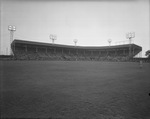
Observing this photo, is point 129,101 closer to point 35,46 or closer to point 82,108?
point 82,108

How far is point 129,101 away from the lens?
2994mm

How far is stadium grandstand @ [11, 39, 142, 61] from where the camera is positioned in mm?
39719

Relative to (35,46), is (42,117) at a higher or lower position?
lower

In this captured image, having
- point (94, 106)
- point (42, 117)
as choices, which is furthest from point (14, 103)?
point (94, 106)

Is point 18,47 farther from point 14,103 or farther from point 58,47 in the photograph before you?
point 14,103

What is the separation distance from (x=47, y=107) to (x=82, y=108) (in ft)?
2.85

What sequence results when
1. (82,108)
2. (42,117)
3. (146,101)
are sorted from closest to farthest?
(42,117) → (82,108) → (146,101)

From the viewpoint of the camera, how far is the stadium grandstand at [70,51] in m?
39.7

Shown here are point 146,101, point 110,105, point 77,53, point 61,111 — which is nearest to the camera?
point 61,111

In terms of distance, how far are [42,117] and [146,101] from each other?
2.80 m

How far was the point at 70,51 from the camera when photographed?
52.4m

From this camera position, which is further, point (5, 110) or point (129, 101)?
point (129, 101)

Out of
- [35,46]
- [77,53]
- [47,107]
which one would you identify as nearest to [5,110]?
[47,107]

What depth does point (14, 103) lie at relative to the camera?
2859mm
